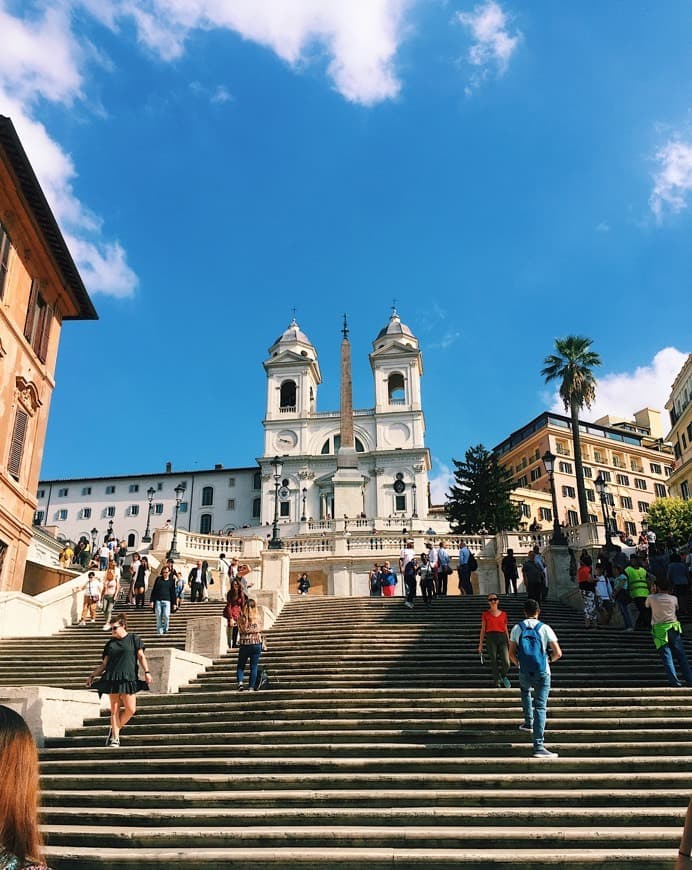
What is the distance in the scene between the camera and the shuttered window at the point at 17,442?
21.8 m

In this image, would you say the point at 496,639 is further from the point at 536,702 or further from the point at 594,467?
the point at 594,467

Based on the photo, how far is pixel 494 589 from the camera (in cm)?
2844

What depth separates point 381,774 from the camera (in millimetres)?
7871

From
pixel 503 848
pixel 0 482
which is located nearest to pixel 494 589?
pixel 0 482

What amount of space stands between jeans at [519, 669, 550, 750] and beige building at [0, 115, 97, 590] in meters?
17.2

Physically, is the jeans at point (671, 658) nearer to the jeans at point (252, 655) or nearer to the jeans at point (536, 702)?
the jeans at point (536, 702)

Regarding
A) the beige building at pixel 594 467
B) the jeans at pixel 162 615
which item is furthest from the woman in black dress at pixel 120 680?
the beige building at pixel 594 467

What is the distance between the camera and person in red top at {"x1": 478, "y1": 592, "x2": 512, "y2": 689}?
10883 mm

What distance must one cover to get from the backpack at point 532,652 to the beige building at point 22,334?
1714 centimetres

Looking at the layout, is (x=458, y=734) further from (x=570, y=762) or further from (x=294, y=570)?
(x=294, y=570)

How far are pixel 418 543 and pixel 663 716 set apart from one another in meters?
21.9

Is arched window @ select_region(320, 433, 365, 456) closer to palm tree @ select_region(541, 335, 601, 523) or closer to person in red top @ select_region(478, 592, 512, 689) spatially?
palm tree @ select_region(541, 335, 601, 523)

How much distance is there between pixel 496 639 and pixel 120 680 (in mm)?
5654

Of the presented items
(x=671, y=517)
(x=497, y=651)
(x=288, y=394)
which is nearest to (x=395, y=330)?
(x=288, y=394)
